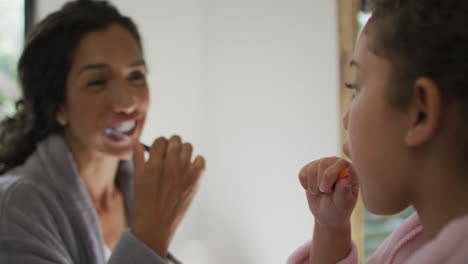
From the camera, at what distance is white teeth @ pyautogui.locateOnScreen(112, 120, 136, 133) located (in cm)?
96

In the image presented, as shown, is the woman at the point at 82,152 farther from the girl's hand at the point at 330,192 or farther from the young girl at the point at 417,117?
the young girl at the point at 417,117

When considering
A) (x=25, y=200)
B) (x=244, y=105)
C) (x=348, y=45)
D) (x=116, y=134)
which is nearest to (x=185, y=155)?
(x=116, y=134)

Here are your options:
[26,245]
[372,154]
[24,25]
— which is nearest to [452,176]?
[372,154]

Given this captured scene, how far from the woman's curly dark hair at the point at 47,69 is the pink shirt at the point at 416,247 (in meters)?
0.65

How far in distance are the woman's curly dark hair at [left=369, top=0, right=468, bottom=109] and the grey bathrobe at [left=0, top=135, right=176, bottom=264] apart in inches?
19.7

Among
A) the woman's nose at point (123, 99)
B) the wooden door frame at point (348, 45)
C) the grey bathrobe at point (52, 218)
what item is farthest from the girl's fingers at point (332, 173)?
the wooden door frame at point (348, 45)

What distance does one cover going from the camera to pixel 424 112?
0.39 meters

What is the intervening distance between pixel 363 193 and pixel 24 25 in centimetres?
149

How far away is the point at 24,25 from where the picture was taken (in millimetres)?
1577

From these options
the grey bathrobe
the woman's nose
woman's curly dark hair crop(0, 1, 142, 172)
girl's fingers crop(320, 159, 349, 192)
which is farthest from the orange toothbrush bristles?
woman's curly dark hair crop(0, 1, 142, 172)

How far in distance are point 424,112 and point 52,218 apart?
0.72 m

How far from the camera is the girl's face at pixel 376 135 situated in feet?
1.35

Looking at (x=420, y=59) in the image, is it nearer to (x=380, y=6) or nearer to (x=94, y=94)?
(x=380, y=6)

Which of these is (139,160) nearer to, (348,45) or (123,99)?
(123,99)
